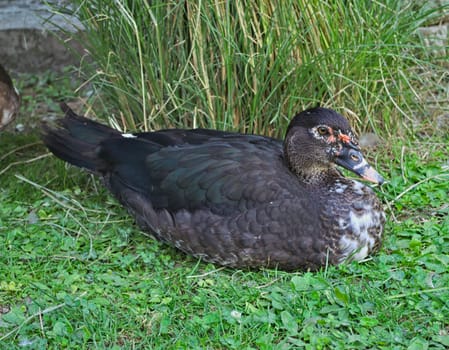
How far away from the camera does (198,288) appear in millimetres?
3867

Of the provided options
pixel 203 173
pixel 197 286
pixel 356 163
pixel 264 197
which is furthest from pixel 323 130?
pixel 197 286

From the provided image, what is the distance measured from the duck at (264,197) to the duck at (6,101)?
1.16 metres

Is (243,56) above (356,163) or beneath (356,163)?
above

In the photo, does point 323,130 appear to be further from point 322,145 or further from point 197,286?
point 197,286

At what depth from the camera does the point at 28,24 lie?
6590 millimetres

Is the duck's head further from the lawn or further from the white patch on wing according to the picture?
the lawn

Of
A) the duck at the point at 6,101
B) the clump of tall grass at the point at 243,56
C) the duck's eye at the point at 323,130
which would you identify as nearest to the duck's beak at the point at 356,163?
the duck's eye at the point at 323,130

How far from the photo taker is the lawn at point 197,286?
3.45m

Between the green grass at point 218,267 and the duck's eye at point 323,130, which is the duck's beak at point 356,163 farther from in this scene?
the green grass at point 218,267

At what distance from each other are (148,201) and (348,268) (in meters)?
1.09

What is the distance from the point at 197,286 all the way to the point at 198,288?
1.6 inches

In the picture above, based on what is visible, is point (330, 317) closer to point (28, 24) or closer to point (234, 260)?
point (234, 260)

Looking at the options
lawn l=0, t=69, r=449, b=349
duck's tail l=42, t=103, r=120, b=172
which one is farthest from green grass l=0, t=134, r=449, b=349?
duck's tail l=42, t=103, r=120, b=172

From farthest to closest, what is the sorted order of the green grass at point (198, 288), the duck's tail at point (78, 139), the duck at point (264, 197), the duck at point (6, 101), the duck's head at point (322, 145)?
the duck at point (6, 101) → the duck's tail at point (78, 139) → the duck's head at point (322, 145) → the duck at point (264, 197) → the green grass at point (198, 288)
